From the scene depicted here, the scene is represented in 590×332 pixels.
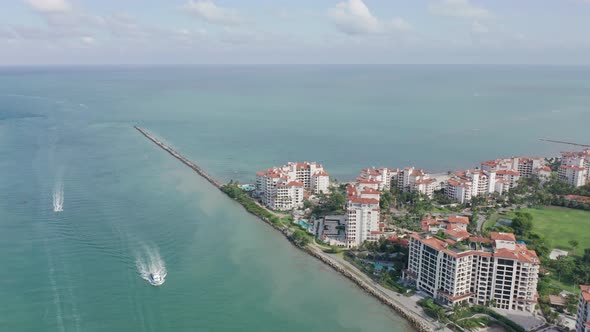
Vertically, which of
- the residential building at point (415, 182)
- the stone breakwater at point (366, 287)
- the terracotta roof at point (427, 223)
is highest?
the residential building at point (415, 182)

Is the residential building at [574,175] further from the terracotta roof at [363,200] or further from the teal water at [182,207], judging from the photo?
the terracotta roof at [363,200]

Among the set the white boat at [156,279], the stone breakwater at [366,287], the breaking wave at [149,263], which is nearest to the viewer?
the stone breakwater at [366,287]

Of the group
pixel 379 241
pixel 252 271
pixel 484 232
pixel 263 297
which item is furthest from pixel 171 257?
pixel 484 232

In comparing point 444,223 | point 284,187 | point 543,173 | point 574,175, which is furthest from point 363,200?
point 574,175

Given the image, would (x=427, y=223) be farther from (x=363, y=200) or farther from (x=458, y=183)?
(x=458, y=183)

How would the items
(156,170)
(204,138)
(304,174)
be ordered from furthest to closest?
(204,138), (156,170), (304,174)

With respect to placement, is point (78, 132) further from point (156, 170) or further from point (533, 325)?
point (533, 325)

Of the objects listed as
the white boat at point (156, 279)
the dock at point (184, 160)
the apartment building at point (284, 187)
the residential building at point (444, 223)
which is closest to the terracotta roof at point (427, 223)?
the residential building at point (444, 223)
